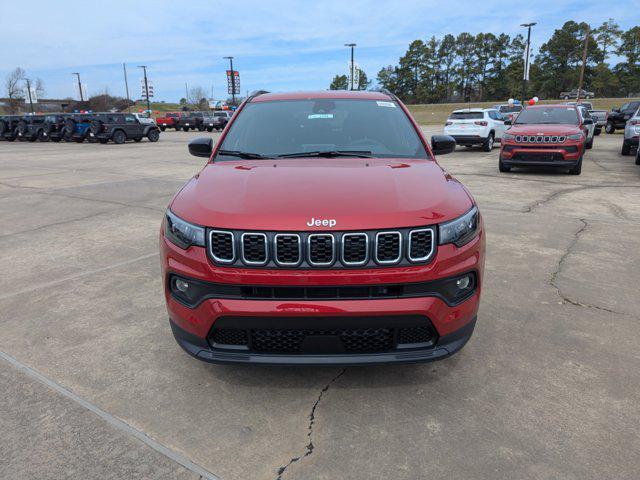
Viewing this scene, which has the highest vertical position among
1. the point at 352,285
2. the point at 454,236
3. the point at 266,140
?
the point at 266,140

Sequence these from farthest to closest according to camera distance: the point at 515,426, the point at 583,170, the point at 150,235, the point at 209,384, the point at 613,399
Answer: the point at 583,170
the point at 150,235
the point at 209,384
the point at 613,399
the point at 515,426

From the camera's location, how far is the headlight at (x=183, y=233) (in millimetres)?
2467

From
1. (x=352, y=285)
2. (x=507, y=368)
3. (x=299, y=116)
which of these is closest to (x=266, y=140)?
(x=299, y=116)

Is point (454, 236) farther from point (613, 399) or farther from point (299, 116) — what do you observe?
point (299, 116)

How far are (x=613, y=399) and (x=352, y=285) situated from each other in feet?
5.57

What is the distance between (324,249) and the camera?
234 cm

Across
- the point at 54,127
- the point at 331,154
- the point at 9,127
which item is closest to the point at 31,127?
the point at 54,127

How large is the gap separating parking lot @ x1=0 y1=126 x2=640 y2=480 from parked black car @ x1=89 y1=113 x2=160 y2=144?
23.4 metres

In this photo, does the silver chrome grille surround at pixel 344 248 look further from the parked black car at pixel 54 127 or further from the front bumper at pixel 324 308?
the parked black car at pixel 54 127

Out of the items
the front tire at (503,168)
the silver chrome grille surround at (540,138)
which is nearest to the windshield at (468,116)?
the front tire at (503,168)

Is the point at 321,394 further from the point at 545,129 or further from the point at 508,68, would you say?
the point at 508,68

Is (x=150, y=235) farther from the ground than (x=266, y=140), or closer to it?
closer to it

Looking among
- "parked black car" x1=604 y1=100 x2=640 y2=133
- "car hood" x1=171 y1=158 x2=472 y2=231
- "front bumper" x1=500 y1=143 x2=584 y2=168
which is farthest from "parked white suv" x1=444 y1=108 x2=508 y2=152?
"car hood" x1=171 y1=158 x2=472 y2=231

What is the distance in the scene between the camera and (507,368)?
9.84 feet
